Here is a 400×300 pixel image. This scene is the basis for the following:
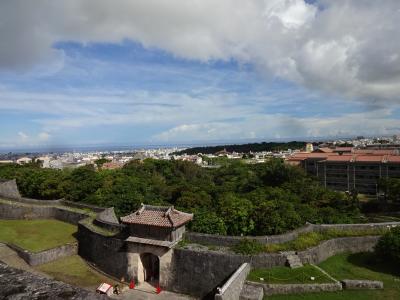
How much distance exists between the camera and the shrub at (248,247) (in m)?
19.6

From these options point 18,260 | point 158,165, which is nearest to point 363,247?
point 18,260

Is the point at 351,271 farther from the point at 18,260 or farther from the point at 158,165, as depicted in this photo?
the point at 158,165

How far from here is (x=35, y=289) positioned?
4.44m

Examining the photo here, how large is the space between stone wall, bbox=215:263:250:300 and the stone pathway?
232 centimetres

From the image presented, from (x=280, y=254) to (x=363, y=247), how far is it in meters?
7.33

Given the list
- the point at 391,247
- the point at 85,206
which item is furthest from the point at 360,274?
the point at 85,206

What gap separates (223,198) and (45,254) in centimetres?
1432

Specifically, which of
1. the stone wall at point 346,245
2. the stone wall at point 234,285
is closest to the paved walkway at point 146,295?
the stone wall at point 234,285

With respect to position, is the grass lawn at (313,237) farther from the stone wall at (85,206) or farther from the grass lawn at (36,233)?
the stone wall at (85,206)

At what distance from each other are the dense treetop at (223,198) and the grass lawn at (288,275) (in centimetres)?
424

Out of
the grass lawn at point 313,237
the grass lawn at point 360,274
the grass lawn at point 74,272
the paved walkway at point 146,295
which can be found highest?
the grass lawn at point 313,237

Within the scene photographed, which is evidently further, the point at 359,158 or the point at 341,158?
the point at 341,158

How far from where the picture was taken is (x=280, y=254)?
19438 millimetres

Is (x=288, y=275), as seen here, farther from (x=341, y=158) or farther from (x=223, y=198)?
(x=341, y=158)
